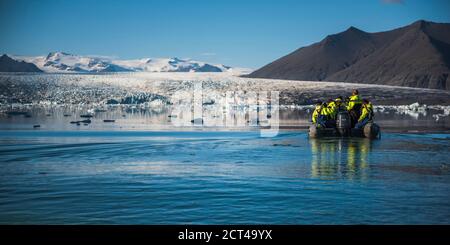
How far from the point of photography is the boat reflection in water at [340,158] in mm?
15672

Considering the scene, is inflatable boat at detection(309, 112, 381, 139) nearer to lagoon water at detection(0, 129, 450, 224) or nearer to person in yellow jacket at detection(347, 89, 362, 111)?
person in yellow jacket at detection(347, 89, 362, 111)

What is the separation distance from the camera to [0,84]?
101 meters

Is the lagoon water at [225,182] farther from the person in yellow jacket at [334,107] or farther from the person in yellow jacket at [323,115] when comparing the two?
the person in yellow jacket at [334,107]

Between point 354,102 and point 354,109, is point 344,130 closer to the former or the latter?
point 354,109

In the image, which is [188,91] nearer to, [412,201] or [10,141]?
[10,141]

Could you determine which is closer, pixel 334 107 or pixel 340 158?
pixel 340 158

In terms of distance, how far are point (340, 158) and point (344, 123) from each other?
25.0 feet

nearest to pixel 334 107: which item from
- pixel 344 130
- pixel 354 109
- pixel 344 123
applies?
pixel 354 109

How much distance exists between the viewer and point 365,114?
87.9 ft

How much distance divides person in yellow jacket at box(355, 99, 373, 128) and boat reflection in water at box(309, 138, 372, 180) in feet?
3.04

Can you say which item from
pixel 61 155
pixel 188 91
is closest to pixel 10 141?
pixel 61 155

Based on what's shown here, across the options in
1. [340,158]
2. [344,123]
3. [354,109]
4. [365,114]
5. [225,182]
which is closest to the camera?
[225,182]

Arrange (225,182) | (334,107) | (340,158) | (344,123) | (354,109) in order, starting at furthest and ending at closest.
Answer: (354,109) < (334,107) < (344,123) < (340,158) < (225,182)

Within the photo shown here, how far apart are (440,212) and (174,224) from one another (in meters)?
4.66
